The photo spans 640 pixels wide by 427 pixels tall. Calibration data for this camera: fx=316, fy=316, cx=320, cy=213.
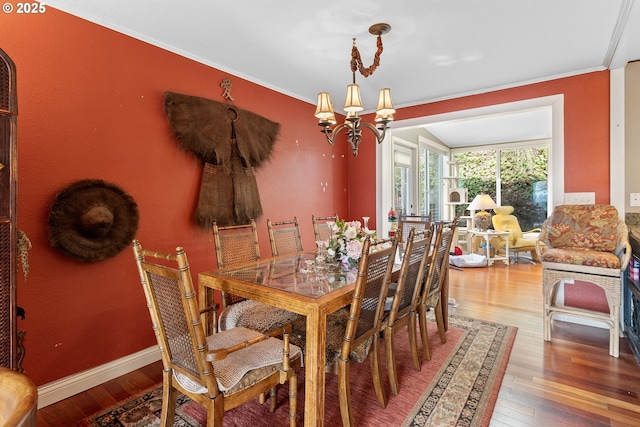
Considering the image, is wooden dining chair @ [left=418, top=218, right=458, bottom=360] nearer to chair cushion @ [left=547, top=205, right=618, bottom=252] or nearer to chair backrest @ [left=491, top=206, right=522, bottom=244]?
→ chair cushion @ [left=547, top=205, right=618, bottom=252]

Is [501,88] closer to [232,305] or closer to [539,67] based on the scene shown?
[539,67]

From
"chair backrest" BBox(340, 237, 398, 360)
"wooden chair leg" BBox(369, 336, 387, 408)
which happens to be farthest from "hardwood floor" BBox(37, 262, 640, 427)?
"chair backrest" BBox(340, 237, 398, 360)

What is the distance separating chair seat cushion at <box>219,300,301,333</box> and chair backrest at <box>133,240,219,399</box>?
22.4 inches

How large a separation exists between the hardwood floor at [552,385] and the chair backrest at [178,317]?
3.39 feet

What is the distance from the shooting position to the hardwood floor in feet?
5.82

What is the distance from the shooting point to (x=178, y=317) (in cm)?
127

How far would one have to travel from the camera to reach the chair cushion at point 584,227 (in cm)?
275

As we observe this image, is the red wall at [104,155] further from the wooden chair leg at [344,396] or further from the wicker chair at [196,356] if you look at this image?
the wooden chair leg at [344,396]

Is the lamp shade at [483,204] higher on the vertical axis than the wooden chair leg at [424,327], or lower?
higher

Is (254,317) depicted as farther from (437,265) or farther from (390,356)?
(437,265)

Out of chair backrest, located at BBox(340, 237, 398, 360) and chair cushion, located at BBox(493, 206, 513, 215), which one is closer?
chair backrest, located at BBox(340, 237, 398, 360)

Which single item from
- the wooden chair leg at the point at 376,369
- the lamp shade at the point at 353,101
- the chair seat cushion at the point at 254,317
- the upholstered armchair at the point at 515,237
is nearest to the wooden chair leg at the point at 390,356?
the wooden chair leg at the point at 376,369

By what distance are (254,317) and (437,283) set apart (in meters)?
1.49

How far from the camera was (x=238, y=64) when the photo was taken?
9.52 ft
